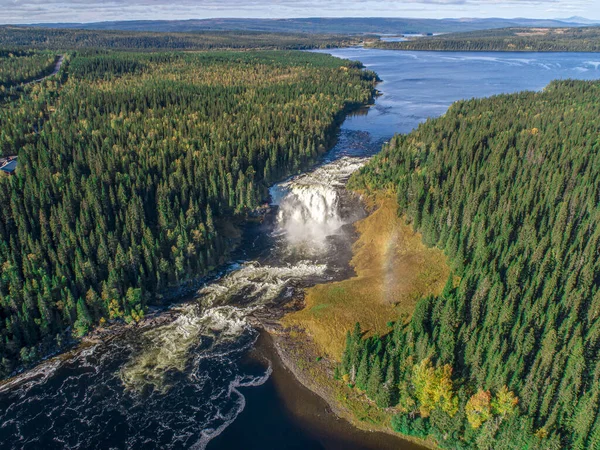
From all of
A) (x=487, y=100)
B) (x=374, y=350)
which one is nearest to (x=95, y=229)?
(x=374, y=350)

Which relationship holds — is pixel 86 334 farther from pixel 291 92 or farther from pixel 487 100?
pixel 487 100

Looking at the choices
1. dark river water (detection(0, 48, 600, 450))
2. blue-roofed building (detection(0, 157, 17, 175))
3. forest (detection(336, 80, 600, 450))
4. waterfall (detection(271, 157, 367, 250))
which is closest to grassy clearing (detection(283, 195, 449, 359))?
forest (detection(336, 80, 600, 450))

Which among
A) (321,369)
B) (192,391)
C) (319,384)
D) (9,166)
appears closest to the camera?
(192,391)

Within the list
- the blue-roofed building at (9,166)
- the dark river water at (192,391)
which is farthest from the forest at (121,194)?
the dark river water at (192,391)

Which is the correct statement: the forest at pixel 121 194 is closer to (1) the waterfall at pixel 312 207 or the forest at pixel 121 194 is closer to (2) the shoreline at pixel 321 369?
(1) the waterfall at pixel 312 207

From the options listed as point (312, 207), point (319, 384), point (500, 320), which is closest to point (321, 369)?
point (319, 384)

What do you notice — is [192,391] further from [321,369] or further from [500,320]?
[500,320]
